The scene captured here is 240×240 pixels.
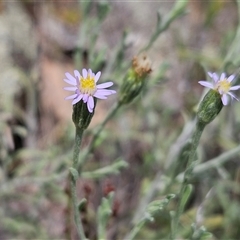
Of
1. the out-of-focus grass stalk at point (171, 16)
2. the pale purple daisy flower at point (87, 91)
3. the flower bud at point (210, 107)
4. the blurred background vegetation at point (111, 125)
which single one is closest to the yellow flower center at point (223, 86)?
the flower bud at point (210, 107)

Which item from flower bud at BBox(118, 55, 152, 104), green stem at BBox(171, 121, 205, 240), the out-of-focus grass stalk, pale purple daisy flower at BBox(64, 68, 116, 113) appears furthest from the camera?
the out-of-focus grass stalk

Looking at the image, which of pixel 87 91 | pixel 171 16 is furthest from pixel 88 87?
pixel 171 16

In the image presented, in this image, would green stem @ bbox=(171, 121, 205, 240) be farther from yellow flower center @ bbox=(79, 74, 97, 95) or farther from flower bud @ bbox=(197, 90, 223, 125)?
yellow flower center @ bbox=(79, 74, 97, 95)

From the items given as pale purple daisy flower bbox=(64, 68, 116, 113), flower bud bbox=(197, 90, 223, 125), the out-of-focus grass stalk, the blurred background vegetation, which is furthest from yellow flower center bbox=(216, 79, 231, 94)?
the out-of-focus grass stalk

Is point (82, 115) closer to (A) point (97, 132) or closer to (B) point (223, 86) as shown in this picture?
(B) point (223, 86)

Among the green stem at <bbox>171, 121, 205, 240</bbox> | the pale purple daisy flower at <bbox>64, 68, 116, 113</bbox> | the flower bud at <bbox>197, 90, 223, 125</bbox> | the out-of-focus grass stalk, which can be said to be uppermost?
the out-of-focus grass stalk

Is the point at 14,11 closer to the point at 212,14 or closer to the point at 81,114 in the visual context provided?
the point at 212,14
